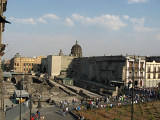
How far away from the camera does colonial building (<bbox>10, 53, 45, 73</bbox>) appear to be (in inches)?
3681

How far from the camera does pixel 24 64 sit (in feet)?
317

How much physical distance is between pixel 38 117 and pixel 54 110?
189 inches

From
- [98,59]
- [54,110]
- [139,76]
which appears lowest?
[54,110]

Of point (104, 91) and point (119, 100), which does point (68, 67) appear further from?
point (119, 100)

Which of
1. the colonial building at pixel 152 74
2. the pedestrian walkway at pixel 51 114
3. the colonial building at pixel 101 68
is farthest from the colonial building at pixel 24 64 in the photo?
the pedestrian walkway at pixel 51 114

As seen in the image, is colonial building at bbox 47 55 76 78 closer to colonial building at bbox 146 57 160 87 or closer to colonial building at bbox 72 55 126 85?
colonial building at bbox 72 55 126 85

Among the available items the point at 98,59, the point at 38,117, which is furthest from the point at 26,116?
the point at 98,59

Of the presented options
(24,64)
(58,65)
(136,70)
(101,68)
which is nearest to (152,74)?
(136,70)

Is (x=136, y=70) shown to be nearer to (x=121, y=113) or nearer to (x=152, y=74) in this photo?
(x=152, y=74)

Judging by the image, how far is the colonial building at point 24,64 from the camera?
9350 cm

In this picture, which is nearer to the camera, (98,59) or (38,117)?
(38,117)

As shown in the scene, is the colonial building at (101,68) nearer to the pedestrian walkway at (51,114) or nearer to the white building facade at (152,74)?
the white building facade at (152,74)

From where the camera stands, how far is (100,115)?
2614cm

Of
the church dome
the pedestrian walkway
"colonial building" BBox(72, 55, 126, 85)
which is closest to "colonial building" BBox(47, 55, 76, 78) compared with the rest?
"colonial building" BBox(72, 55, 126, 85)
